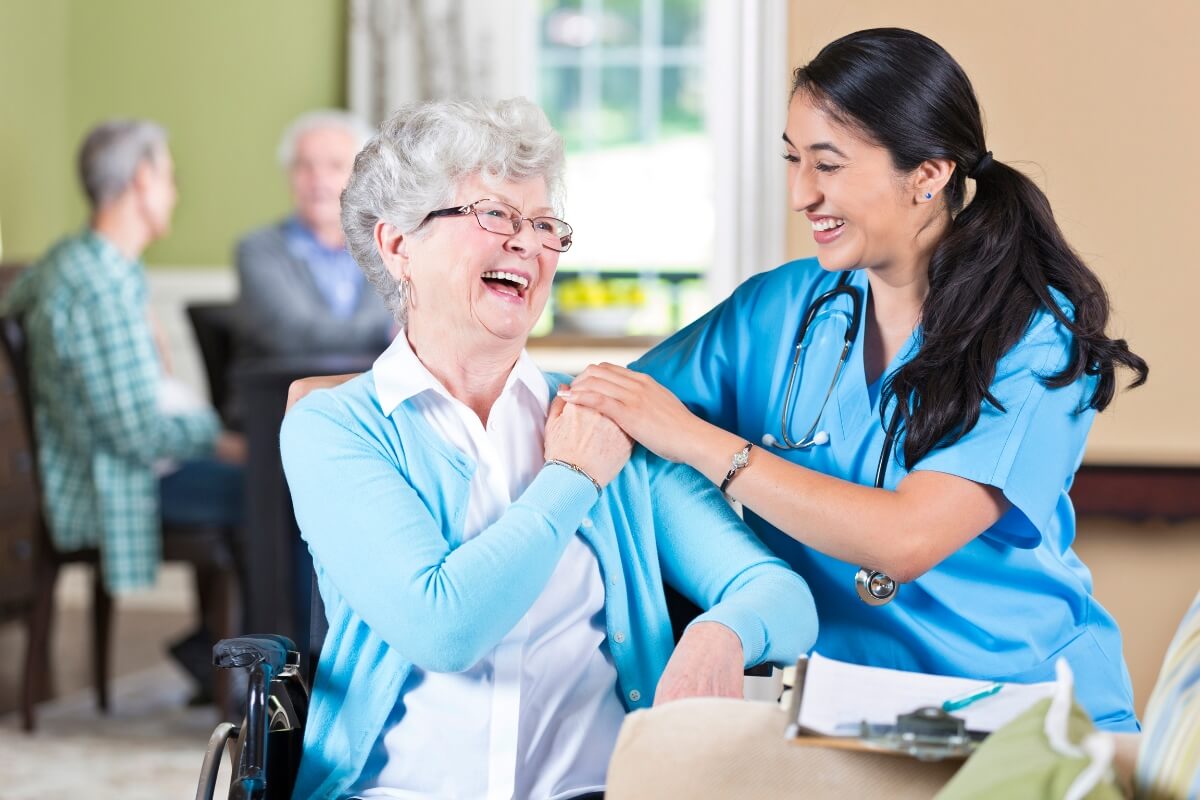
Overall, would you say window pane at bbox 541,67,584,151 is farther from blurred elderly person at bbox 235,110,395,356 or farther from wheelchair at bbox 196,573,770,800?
wheelchair at bbox 196,573,770,800

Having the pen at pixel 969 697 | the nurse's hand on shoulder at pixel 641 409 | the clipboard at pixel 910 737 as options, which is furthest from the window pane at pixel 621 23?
the clipboard at pixel 910 737

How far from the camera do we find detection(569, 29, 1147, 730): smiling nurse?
1.43 metres

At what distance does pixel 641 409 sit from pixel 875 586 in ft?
1.05

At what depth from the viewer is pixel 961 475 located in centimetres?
143

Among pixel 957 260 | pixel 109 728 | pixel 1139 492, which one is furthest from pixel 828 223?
pixel 109 728

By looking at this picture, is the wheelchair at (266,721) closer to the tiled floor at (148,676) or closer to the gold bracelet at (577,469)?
the gold bracelet at (577,469)

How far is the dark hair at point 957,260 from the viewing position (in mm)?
1452

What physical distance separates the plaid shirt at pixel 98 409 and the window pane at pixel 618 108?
10.1 ft

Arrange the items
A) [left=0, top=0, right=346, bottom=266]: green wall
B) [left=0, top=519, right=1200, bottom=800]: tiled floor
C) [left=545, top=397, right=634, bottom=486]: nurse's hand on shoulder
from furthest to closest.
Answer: [left=0, top=0, right=346, bottom=266]: green wall < [left=0, top=519, right=1200, bottom=800]: tiled floor < [left=545, top=397, right=634, bottom=486]: nurse's hand on shoulder

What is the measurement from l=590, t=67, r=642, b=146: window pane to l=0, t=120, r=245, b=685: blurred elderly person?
3027mm

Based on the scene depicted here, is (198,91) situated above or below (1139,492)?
above

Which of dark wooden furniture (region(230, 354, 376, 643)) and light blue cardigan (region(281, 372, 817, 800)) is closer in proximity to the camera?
light blue cardigan (region(281, 372, 817, 800))

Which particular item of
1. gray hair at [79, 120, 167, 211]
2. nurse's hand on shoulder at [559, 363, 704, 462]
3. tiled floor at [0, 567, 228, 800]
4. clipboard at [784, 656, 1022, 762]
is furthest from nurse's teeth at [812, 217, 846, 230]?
gray hair at [79, 120, 167, 211]

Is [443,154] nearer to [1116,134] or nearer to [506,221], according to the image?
[506,221]
